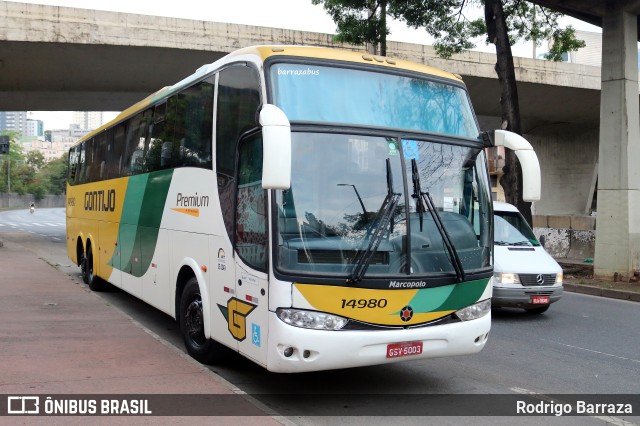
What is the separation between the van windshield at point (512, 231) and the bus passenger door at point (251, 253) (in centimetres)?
662

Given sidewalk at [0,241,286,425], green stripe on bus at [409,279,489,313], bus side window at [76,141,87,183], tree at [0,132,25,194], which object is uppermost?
tree at [0,132,25,194]

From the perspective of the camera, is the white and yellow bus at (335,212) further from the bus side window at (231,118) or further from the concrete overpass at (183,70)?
the concrete overpass at (183,70)

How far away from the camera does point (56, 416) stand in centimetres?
517

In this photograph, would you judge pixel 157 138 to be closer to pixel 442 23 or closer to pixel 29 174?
pixel 442 23

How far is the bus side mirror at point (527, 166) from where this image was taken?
6371 mm

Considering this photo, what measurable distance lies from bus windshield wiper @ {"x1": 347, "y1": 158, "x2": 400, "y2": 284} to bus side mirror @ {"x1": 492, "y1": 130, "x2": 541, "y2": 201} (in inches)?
58.1

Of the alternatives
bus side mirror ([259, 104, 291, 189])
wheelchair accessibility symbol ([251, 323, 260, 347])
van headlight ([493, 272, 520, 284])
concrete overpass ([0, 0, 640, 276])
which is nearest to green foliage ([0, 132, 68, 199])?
concrete overpass ([0, 0, 640, 276])

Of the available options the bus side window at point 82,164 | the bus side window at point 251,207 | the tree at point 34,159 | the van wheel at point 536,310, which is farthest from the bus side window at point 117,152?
the tree at point 34,159

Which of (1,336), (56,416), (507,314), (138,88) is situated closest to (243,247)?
(56,416)

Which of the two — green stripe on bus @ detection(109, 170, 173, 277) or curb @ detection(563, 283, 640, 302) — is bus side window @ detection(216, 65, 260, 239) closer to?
green stripe on bus @ detection(109, 170, 173, 277)

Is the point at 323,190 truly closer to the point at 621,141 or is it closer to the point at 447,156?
the point at 447,156

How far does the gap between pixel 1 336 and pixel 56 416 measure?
11.4ft

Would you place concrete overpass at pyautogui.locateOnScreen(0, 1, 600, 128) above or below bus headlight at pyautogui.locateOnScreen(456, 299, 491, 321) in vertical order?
above

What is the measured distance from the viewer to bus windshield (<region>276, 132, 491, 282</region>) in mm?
5523
